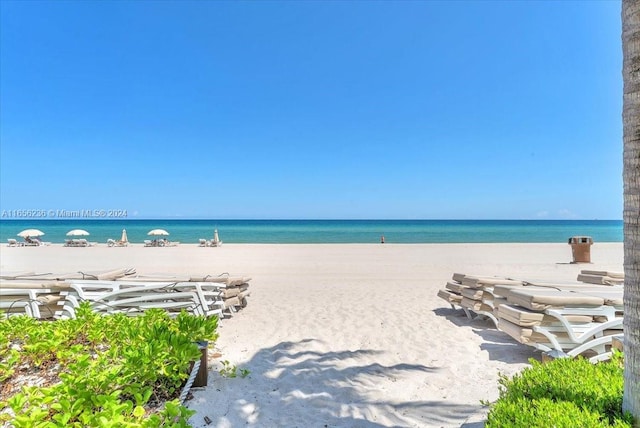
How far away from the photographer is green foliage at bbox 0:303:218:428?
2.05 metres

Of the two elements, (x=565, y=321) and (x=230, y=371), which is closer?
(x=230, y=371)

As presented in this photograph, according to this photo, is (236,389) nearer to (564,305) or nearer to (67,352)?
(67,352)

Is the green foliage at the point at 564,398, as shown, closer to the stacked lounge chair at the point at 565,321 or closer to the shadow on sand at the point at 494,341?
the stacked lounge chair at the point at 565,321

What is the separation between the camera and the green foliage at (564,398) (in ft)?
5.93

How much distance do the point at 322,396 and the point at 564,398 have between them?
218cm

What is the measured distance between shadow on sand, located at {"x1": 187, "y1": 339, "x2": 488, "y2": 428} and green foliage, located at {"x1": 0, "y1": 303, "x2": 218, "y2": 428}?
21.3 inches

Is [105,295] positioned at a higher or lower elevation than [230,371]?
higher

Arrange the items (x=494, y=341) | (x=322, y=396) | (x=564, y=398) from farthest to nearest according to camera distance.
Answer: (x=494, y=341) < (x=322, y=396) < (x=564, y=398)

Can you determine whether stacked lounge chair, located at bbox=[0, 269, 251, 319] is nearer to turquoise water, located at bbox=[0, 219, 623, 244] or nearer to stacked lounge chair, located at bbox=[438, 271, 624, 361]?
stacked lounge chair, located at bbox=[438, 271, 624, 361]

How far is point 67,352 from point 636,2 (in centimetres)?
469

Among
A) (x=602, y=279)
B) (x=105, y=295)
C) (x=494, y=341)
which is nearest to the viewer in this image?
(x=494, y=341)

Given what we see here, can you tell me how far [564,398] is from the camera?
7.02 feet

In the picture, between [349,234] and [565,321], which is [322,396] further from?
[349,234]

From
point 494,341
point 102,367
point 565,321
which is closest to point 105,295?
point 102,367
